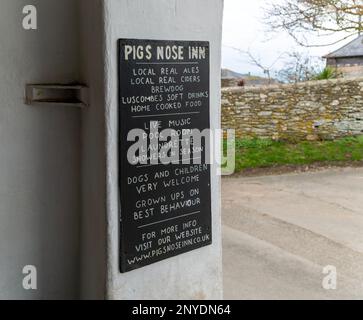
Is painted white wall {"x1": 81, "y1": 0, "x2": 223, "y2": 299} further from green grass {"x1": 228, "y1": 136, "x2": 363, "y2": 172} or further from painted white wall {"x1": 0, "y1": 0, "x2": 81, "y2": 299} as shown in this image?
green grass {"x1": 228, "y1": 136, "x2": 363, "y2": 172}

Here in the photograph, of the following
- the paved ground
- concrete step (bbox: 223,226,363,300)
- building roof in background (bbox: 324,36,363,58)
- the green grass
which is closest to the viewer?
concrete step (bbox: 223,226,363,300)

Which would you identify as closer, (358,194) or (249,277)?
(249,277)

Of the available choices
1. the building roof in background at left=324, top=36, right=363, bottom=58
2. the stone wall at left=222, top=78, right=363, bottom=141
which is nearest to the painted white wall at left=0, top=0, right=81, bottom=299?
the stone wall at left=222, top=78, right=363, bottom=141

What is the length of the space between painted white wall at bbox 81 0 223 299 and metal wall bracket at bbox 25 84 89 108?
63 mm

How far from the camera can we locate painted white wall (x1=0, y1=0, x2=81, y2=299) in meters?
2.39

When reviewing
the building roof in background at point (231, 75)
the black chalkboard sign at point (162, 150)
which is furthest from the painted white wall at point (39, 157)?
the building roof in background at point (231, 75)

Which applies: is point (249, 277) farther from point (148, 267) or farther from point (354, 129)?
point (354, 129)

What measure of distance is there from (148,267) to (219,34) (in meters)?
1.27

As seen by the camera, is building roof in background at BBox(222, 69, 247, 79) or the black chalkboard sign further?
building roof in background at BBox(222, 69, 247, 79)

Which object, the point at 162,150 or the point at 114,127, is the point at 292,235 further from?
the point at 114,127

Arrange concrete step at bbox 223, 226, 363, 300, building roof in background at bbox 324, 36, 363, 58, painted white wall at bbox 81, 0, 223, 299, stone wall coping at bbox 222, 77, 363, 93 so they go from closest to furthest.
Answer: painted white wall at bbox 81, 0, 223, 299 < concrete step at bbox 223, 226, 363, 300 < stone wall coping at bbox 222, 77, 363, 93 < building roof in background at bbox 324, 36, 363, 58

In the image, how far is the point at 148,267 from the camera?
102 inches

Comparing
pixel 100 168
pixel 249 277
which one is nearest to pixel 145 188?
pixel 100 168

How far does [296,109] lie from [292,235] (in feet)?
14.8
